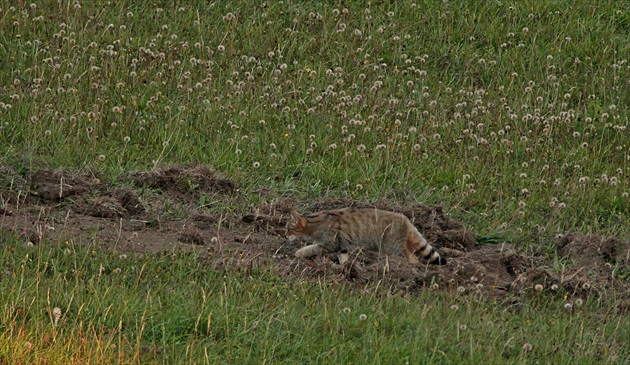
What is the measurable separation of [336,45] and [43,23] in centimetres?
342

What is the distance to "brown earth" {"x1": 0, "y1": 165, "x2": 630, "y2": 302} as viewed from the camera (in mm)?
7879

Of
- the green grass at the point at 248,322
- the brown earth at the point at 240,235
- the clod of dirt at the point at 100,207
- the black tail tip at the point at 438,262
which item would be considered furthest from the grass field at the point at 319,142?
the black tail tip at the point at 438,262

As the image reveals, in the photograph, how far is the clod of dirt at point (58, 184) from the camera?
9125mm

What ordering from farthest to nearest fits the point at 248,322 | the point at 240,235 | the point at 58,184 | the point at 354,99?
the point at 354,99 < the point at 58,184 < the point at 240,235 < the point at 248,322

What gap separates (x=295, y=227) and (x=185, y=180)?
1.65 m

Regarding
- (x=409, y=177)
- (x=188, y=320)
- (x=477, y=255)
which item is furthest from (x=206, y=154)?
(x=188, y=320)

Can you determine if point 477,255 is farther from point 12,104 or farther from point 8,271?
point 12,104

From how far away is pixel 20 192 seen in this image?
28.1 feet

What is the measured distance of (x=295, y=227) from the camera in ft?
27.9

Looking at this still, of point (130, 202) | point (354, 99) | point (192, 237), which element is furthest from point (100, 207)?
point (354, 99)

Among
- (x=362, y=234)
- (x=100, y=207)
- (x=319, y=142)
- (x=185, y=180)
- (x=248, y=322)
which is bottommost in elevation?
(x=319, y=142)

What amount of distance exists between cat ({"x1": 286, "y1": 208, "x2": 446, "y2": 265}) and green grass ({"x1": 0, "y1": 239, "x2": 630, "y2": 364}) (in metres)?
0.94

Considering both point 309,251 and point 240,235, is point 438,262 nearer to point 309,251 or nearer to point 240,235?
point 309,251

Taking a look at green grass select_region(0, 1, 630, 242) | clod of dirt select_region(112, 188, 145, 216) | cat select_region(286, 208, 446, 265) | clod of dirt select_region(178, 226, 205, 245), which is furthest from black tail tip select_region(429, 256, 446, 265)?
clod of dirt select_region(112, 188, 145, 216)
